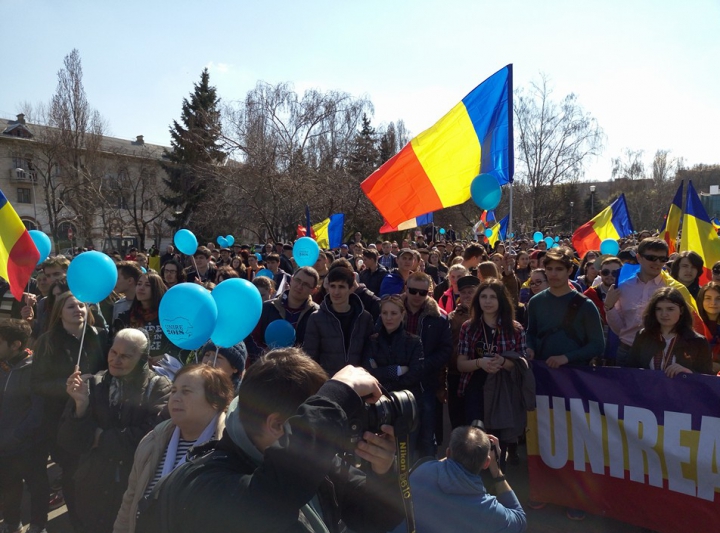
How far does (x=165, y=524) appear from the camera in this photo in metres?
1.35

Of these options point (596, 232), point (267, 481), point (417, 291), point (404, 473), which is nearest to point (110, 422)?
point (404, 473)

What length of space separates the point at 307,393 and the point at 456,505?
50.9 inches

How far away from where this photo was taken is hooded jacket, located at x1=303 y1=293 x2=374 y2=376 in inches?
165

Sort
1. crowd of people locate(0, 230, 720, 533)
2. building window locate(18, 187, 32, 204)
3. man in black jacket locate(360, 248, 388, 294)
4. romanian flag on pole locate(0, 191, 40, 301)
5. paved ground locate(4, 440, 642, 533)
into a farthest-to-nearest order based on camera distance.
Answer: building window locate(18, 187, 32, 204), man in black jacket locate(360, 248, 388, 294), romanian flag on pole locate(0, 191, 40, 301), paved ground locate(4, 440, 642, 533), crowd of people locate(0, 230, 720, 533)

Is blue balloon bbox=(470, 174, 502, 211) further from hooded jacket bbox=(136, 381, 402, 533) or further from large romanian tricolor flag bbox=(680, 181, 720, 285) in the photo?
hooded jacket bbox=(136, 381, 402, 533)

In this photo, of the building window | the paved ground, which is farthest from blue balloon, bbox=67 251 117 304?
the building window

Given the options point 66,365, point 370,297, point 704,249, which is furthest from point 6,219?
point 704,249

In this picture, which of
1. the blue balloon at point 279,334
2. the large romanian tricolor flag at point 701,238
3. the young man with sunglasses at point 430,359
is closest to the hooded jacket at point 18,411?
the blue balloon at point 279,334

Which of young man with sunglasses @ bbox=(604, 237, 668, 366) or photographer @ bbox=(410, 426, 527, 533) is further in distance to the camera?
young man with sunglasses @ bbox=(604, 237, 668, 366)

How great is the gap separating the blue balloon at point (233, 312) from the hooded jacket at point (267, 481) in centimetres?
171

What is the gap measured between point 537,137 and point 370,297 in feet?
94.7

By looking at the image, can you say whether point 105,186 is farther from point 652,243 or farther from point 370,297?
point 652,243

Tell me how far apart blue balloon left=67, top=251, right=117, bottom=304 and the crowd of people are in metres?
0.17

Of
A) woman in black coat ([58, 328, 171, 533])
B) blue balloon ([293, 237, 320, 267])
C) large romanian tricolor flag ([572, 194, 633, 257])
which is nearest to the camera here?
woman in black coat ([58, 328, 171, 533])
